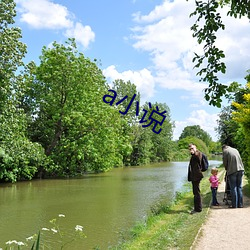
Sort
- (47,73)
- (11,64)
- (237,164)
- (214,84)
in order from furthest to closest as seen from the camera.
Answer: (47,73), (11,64), (237,164), (214,84)

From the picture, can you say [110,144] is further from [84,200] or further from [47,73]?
[84,200]

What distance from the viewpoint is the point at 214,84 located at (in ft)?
11.7

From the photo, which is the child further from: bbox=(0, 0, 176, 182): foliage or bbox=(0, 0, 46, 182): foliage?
bbox=(0, 0, 176, 182): foliage

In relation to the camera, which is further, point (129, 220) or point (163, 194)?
point (163, 194)

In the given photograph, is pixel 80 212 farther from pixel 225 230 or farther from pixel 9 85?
pixel 9 85

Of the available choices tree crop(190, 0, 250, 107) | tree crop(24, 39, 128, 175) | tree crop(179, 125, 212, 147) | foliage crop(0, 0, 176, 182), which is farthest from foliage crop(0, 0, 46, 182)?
tree crop(179, 125, 212, 147)

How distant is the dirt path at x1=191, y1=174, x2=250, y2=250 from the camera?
21.1 ft

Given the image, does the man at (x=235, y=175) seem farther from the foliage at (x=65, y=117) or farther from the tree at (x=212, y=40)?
the foliage at (x=65, y=117)

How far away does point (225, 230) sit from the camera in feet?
24.5

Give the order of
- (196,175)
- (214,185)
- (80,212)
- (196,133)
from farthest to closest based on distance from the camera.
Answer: (196,133) → (80,212) → (214,185) → (196,175)

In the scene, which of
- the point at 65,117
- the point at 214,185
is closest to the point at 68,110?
the point at 65,117

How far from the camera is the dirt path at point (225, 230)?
6.42 m

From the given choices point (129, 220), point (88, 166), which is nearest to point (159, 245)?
point (129, 220)

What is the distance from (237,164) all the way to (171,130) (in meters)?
75.7
